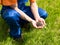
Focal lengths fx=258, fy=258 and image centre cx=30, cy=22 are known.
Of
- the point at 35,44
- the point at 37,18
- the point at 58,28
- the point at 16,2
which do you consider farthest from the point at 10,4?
the point at 58,28

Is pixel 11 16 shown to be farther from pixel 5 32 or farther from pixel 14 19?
pixel 5 32

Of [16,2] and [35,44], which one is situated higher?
[16,2]

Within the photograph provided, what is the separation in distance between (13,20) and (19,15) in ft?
0.36

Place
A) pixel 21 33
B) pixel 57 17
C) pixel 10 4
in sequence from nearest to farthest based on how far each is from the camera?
pixel 10 4 < pixel 21 33 < pixel 57 17

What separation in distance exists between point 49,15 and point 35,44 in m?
0.62

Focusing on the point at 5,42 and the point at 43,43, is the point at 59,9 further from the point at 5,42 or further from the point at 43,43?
the point at 5,42

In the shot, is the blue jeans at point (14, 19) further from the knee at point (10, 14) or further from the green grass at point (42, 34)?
the green grass at point (42, 34)

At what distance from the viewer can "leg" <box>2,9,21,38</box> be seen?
2833mm

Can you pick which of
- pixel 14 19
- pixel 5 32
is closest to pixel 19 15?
pixel 14 19

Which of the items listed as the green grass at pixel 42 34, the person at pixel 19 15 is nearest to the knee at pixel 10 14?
the person at pixel 19 15

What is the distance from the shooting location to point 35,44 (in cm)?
300

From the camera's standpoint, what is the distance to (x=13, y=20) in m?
2.84

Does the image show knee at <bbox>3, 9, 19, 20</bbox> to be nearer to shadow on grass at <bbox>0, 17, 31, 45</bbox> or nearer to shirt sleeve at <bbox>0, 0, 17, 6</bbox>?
shirt sleeve at <bbox>0, 0, 17, 6</bbox>

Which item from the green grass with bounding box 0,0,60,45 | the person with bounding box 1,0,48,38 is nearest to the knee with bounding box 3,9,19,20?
the person with bounding box 1,0,48,38
